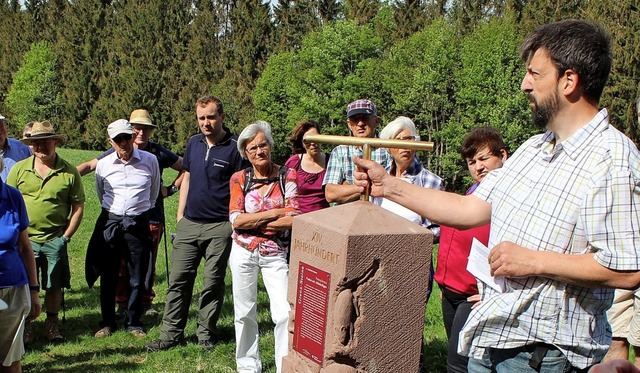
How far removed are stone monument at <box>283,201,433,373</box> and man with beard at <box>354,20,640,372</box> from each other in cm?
56

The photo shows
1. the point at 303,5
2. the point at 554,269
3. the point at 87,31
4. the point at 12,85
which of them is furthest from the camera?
the point at 12,85

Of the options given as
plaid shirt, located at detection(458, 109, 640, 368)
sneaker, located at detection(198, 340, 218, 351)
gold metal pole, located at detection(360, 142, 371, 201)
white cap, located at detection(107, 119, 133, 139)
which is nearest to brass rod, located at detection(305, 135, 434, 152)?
gold metal pole, located at detection(360, 142, 371, 201)

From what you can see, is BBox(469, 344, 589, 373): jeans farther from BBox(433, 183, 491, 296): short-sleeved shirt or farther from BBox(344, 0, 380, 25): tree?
BBox(344, 0, 380, 25): tree

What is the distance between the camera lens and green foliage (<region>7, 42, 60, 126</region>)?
53062mm

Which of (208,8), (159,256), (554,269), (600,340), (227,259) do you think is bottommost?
(159,256)

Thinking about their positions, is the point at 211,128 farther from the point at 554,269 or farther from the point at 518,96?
the point at 518,96

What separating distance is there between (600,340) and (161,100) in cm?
4922

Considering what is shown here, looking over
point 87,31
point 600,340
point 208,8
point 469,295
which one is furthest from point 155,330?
point 87,31

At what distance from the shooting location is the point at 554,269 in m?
2.34

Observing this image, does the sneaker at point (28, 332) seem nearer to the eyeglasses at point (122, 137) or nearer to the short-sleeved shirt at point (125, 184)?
the short-sleeved shirt at point (125, 184)

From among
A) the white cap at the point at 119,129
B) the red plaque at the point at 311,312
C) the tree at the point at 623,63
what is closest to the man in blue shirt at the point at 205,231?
the white cap at the point at 119,129

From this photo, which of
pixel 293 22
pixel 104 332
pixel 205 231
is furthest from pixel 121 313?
pixel 293 22

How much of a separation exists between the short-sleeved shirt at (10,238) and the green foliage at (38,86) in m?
52.2

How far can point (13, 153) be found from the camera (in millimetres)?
6730
